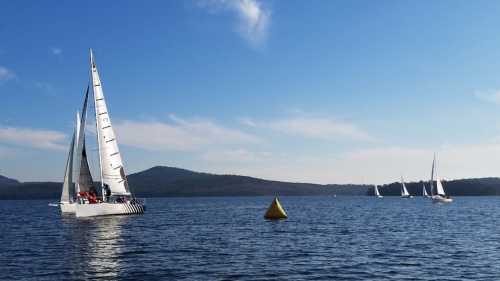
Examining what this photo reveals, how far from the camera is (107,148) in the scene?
277 feet

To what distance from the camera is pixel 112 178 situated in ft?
274

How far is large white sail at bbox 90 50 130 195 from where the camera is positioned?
83.6 metres

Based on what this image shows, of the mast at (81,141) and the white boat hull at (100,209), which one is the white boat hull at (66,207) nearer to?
the mast at (81,141)

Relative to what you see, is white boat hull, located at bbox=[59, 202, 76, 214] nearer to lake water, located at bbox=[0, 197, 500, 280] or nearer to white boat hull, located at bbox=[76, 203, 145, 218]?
white boat hull, located at bbox=[76, 203, 145, 218]

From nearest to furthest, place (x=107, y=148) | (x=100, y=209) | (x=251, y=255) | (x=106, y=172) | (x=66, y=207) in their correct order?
(x=251, y=255) < (x=100, y=209) < (x=106, y=172) < (x=107, y=148) < (x=66, y=207)

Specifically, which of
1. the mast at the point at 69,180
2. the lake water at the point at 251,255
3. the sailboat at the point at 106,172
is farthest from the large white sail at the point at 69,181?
the lake water at the point at 251,255

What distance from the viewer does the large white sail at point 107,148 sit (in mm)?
83562

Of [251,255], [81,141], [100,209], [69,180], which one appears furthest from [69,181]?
[251,255]

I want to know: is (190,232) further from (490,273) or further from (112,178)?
(490,273)

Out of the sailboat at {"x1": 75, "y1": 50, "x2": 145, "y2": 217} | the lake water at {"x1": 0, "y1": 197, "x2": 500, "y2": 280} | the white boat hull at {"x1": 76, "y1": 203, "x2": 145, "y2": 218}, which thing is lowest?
the lake water at {"x1": 0, "y1": 197, "x2": 500, "y2": 280}

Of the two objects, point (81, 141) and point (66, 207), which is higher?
point (81, 141)

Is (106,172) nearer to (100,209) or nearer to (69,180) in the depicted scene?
(100,209)

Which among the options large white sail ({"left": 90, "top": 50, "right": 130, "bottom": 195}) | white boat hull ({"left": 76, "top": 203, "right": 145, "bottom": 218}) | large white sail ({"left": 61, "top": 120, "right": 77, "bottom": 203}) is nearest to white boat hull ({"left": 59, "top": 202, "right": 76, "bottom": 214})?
large white sail ({"left": 61, "top": 120, "right": 77, "bottom": 203})

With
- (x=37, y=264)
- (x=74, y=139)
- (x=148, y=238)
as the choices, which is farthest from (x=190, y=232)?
(x=74, y=139)
